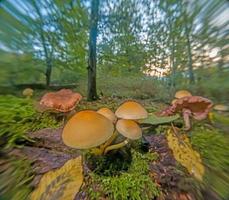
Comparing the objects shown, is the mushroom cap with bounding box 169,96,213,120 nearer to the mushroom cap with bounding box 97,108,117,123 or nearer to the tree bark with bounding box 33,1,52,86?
the mushroom cap with bounding box 97,108,117,123

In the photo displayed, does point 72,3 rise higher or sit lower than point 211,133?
higher

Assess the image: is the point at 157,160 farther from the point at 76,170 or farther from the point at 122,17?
the point at 122,17

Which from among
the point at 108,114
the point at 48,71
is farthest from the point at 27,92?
the point at 108,114

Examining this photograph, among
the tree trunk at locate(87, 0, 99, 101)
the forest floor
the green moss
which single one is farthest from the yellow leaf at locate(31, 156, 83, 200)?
the green moss

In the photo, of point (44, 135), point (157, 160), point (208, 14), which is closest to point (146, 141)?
point (157, 160)

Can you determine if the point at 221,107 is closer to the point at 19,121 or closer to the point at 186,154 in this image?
the point at 186,154

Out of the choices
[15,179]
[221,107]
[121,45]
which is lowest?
[15,179]
